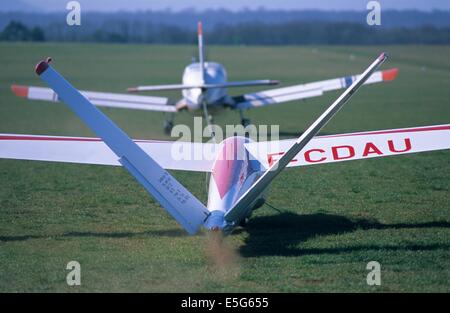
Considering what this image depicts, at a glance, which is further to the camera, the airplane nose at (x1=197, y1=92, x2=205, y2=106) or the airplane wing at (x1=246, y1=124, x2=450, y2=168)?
the airplane nose at (x1=197, y1=92, x2=205, y2=106)

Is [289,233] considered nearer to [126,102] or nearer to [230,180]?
[230,180]

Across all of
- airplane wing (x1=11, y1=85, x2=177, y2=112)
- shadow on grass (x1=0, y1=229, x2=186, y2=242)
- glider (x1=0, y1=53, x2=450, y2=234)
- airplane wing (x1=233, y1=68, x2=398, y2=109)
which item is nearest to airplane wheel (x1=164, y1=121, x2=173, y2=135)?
airplane wing (x1=11, y1=85, x2=177, y2=112)

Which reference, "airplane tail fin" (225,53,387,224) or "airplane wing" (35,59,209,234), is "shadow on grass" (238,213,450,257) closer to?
"airplane tail fin" (225,53,387,224)

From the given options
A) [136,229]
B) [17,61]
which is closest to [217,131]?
[136,229]

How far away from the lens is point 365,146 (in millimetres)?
11641

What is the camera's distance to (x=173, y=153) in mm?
12352

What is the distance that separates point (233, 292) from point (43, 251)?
126 inches

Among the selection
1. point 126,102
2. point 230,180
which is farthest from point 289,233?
point 126,102

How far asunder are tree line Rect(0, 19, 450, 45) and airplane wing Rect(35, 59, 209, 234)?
137ft

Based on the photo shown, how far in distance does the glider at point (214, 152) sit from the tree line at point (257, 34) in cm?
3766

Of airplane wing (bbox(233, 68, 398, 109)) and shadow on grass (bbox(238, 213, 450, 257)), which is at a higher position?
airplane wing (bbox(233, 68, 398, 109))

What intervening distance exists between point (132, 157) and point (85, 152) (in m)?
4.27

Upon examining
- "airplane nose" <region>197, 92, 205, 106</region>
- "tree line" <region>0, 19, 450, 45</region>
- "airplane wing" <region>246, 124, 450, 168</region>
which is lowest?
"airplane wing" <region>246, 124, 450, 168</region>

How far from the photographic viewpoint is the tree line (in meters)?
69.1
